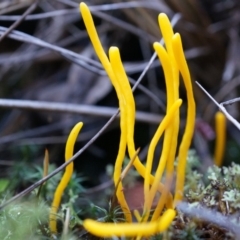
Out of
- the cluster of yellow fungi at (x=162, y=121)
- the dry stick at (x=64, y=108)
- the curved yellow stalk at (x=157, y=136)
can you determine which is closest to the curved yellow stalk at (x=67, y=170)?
the cluster of yellow fungi at (x=162, y=121)

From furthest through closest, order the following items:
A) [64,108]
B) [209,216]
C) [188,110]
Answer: [64,108] < [188,110] < [209,216]

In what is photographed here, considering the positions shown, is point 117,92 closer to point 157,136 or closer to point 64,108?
point 157,136

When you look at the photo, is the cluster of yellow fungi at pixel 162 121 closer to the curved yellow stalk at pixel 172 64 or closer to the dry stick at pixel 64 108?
the curved yellow stalk at pixel 172 64

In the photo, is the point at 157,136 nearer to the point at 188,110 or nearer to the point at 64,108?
the point at 188,110

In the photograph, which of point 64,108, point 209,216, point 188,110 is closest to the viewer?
point 209,216

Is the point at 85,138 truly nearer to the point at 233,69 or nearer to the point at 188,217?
the point at 233,69

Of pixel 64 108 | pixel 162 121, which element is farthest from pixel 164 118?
pixel 64 108

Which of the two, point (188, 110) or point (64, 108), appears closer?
point (188, 110)

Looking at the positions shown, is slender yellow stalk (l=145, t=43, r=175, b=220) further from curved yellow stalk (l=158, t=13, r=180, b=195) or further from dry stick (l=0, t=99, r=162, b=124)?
dry stick (l=0, t=99, r=162, b=124)

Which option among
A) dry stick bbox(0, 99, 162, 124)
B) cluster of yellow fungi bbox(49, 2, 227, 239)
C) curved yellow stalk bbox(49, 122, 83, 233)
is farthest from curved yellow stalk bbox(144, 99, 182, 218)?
dry stick bbox(0, 99, 162, 124)

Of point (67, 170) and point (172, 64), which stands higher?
point (172, 64)

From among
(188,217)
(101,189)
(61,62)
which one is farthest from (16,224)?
(61,62)
